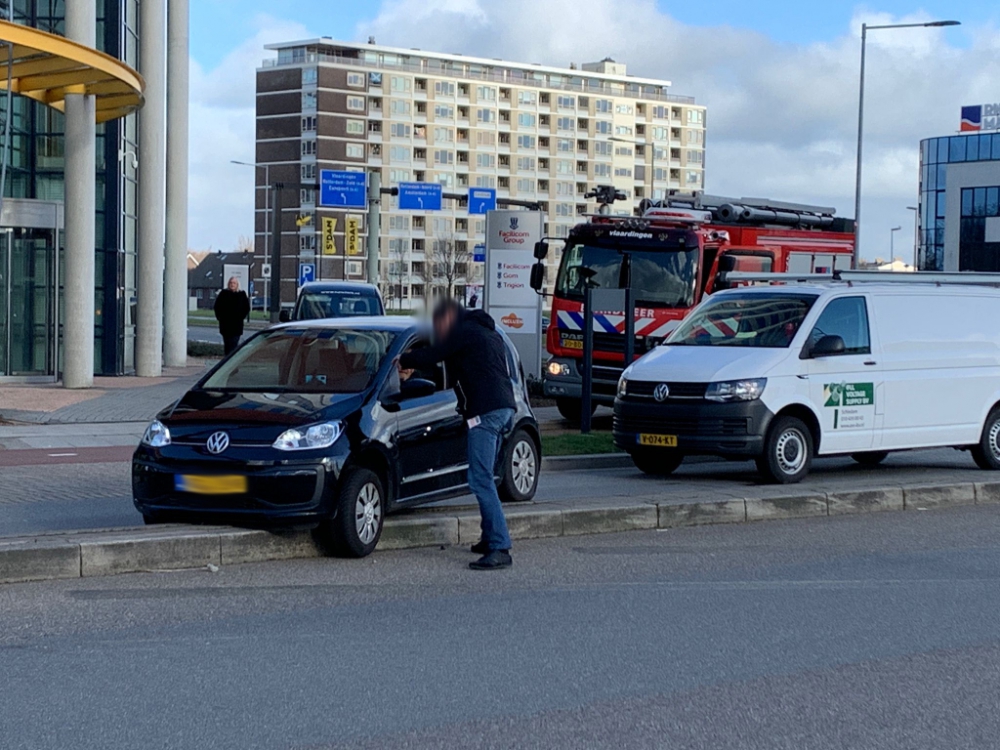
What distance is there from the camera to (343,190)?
47.2 metres

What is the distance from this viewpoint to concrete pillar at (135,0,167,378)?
28.7 metres

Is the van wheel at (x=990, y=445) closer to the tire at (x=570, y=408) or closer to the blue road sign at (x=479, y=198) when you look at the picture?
the tire at (x=570, y=408)

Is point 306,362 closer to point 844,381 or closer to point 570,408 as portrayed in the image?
point 844,381

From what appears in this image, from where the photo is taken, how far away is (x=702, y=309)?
49.5 ft

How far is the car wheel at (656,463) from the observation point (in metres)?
14.5

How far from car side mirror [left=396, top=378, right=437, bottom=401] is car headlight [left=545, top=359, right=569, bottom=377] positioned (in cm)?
1047

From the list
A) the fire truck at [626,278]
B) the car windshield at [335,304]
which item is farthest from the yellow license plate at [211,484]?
the car windshield at [335,304]

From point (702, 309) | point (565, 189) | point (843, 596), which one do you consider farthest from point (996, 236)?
point (843, 596)

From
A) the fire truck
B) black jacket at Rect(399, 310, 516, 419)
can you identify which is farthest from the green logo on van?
the fire truck

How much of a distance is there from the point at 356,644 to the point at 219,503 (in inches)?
91.9

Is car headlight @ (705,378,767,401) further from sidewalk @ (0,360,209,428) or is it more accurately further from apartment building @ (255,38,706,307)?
apartment building @ (255,38,706,307)

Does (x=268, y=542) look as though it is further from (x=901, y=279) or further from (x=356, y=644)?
(x=901, y=279)

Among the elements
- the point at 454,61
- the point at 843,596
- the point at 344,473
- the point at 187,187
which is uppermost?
the point at 454,61

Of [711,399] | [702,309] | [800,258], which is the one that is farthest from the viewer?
[800,258]
